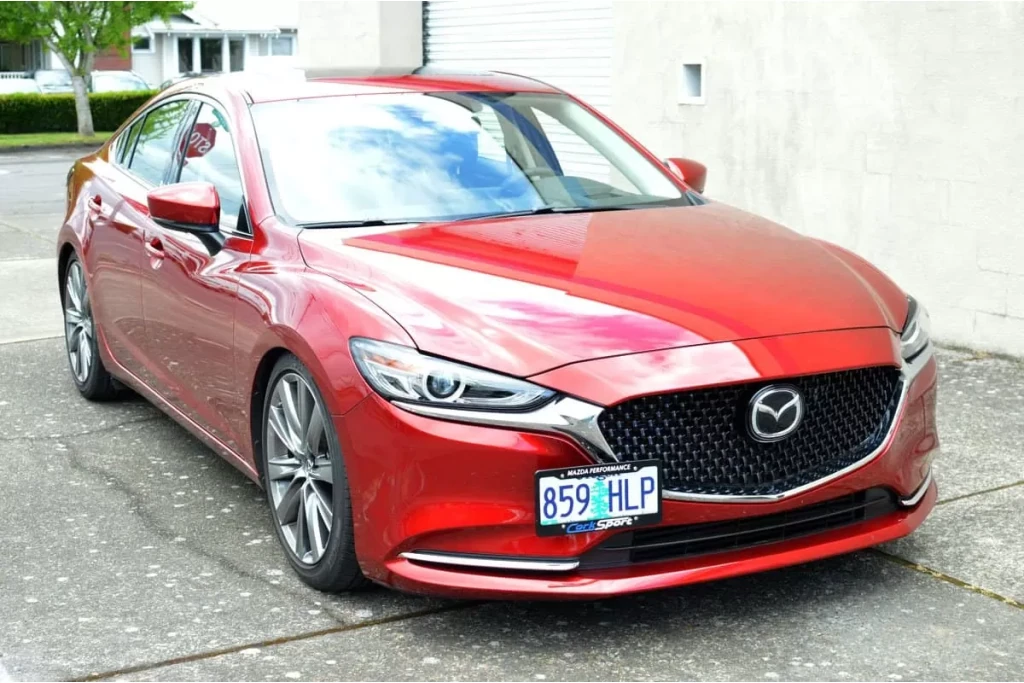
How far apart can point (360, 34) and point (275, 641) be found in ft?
36.4

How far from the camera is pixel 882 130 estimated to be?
25.6ft

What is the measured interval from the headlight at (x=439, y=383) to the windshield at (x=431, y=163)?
0.97 metres

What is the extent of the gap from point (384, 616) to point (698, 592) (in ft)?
2.90

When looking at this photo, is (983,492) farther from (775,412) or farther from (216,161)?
(216,161)

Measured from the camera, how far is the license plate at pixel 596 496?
3.46 metres

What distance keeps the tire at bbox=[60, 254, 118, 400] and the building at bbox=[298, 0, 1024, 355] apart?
162 inches

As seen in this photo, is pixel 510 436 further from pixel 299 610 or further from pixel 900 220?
pixel 900 220

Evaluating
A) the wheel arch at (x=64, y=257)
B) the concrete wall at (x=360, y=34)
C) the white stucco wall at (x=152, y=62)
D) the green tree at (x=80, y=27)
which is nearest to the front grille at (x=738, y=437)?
the wheel arch at (x=64, y=257)

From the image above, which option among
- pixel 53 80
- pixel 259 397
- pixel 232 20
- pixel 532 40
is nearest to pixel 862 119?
pixel 532 40

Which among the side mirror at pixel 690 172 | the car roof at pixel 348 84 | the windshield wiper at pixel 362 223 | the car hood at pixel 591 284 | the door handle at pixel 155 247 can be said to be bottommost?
the door handle at pixel 155 247

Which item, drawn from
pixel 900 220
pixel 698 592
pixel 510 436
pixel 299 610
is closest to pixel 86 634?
pixel 299 610

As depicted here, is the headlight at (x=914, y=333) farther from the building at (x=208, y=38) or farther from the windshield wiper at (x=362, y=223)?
the building at (x=208, y=38)

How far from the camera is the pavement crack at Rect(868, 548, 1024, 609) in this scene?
4.02 meters

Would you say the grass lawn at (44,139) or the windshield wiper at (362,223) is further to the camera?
the grass lawn at (44,139)
